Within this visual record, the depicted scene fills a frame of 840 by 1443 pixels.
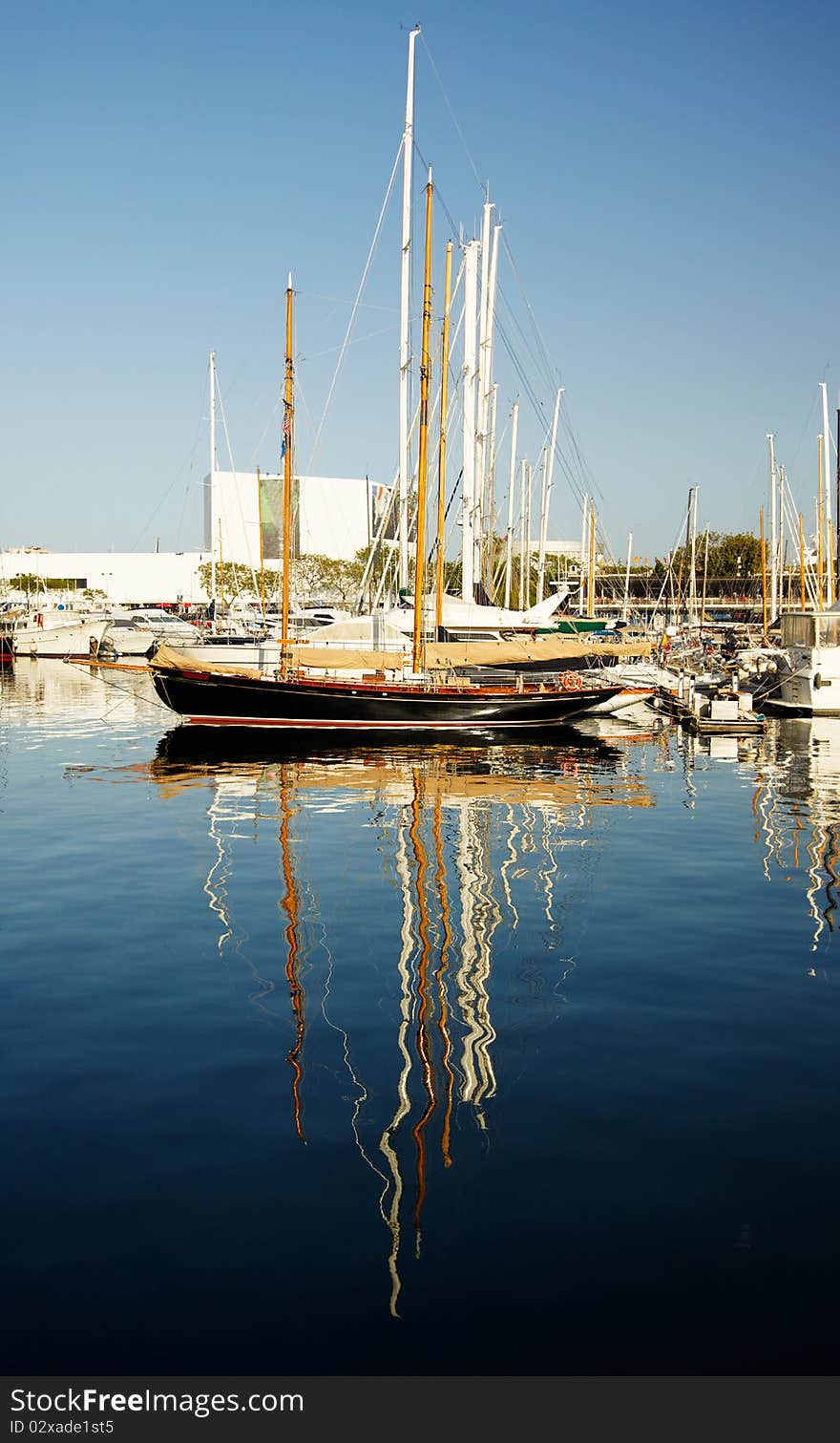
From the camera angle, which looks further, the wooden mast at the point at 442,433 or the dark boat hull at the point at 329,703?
the wooden mast at the point at 442,433

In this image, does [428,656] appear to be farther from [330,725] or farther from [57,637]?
[57,637]

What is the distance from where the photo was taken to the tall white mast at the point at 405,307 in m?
45.5

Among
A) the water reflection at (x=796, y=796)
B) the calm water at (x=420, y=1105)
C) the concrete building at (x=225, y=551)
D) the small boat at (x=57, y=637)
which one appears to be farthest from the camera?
the concrete building at (x=225, y=551)

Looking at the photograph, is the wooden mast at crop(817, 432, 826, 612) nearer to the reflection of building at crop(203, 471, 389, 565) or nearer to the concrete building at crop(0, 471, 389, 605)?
the concrete building at crop(0, 471, 389, 605)

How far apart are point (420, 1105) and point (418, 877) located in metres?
9.90

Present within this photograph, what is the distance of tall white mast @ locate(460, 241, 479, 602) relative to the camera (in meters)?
50.9

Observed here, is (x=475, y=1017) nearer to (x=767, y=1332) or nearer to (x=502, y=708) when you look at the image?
(x=767, y=1332)

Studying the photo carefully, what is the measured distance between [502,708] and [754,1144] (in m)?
32.5

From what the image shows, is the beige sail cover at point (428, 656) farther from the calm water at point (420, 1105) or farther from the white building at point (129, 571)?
the white building at point (129, 571)

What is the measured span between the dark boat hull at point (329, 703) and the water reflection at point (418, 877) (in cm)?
86

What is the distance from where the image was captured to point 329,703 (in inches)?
1602

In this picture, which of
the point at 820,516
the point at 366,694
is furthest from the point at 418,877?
the point at 820,516

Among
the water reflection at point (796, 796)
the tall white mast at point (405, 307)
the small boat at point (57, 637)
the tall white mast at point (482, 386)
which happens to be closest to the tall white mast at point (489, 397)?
the tall white mast at point (482, 386)

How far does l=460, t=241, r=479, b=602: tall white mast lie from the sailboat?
26.8 ft
